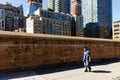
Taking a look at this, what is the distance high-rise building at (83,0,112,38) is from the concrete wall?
168392mm

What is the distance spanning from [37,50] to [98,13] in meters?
179

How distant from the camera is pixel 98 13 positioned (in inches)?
7259

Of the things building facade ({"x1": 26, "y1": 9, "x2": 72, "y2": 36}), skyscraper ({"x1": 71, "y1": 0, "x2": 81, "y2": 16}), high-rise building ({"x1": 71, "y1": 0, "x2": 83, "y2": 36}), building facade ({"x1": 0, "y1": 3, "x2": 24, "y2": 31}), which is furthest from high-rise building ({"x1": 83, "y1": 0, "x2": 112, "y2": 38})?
building facade ({"x1": 0, "y1": 3, "x2": 24, "y2": 31})

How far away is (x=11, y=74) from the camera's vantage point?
9.66 meters

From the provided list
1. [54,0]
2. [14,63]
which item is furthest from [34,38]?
[54,0]

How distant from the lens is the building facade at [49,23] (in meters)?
120

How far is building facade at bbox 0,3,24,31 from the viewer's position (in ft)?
421

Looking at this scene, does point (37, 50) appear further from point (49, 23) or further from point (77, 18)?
point (77, 18)

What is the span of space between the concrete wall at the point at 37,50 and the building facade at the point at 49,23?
106 metres

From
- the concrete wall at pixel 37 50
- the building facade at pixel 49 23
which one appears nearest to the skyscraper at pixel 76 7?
the building facade at pixel 49 23

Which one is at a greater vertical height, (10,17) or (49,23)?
(10,17)

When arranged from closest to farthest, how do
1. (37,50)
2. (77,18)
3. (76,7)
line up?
1. (37,50)
2. (77,18)
3. (76,7)

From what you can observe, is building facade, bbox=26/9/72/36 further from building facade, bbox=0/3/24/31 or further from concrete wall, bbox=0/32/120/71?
concrete wall, bbox=0/32/120/71

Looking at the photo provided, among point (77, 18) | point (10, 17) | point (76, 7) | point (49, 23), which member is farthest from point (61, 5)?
point (10, 17)
